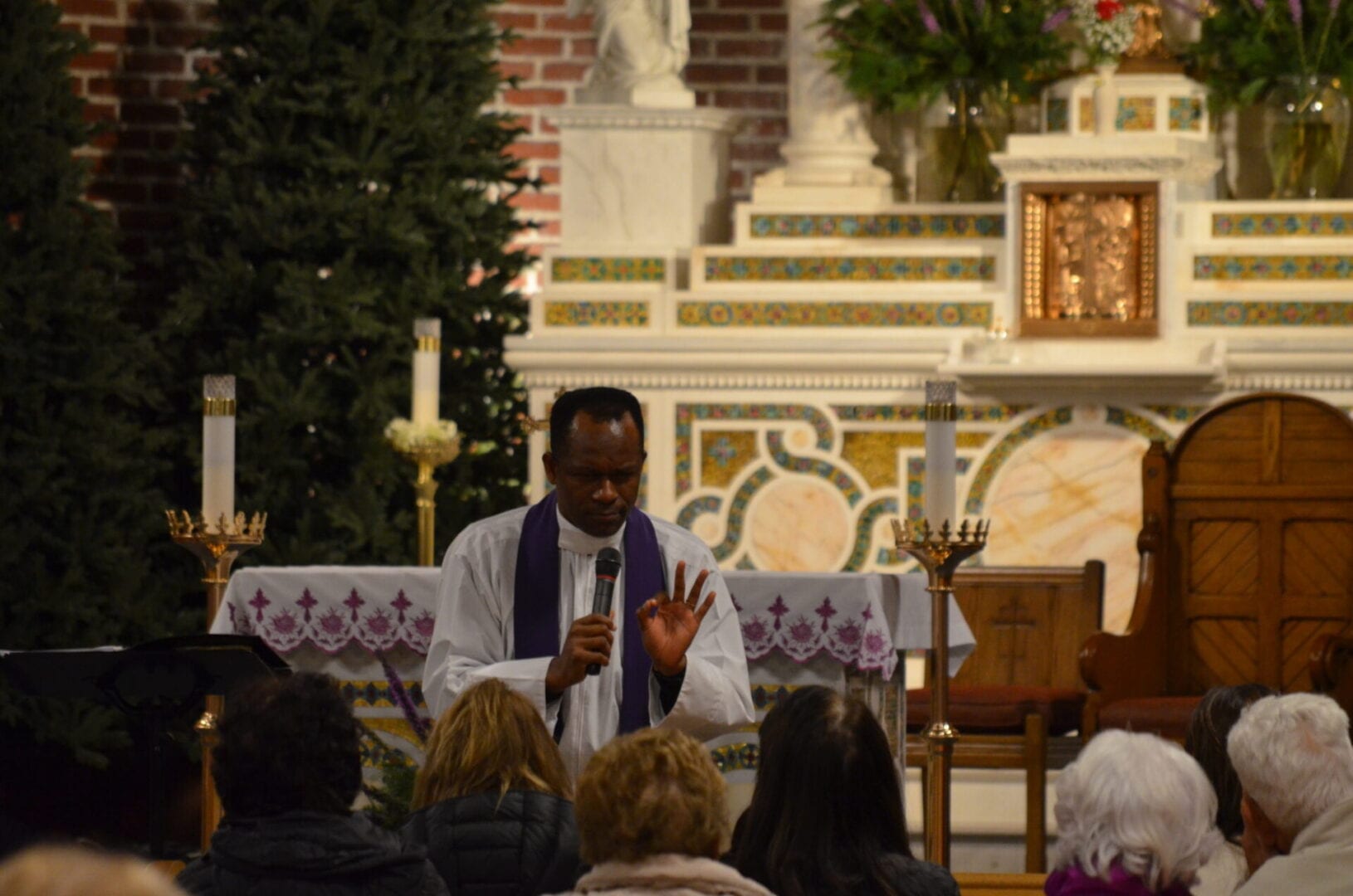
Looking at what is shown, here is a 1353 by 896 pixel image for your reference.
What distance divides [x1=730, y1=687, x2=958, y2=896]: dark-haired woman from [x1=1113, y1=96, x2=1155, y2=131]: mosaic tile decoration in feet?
16.1

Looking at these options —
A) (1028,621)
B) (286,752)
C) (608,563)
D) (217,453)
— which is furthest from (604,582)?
(1028,621)

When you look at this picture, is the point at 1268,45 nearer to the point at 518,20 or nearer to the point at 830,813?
the point at 518,20

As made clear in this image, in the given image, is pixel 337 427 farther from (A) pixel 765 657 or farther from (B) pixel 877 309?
(A) pixel 765 657

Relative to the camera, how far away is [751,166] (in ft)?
29.2

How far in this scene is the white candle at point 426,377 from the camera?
644cm

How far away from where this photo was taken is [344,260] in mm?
8039

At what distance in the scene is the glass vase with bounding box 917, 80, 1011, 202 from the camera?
26.3 feet

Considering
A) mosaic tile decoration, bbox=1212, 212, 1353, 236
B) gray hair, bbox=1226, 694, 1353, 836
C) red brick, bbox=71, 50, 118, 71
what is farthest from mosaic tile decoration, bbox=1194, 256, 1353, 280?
gray hair, bbox=1226, 694, 1353, 836

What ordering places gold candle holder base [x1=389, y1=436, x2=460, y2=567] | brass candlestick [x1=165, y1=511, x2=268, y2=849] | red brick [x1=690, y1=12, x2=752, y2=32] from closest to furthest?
brass candlestick [x1=165, y1=511, x2=268, y2=849] → gold candle holder base [x1=389, y1=436, x2=460, y2=567] → red brick [x1=690, y1=12, x2=752, y2=32]

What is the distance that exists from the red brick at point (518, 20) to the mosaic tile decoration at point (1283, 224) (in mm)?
2741

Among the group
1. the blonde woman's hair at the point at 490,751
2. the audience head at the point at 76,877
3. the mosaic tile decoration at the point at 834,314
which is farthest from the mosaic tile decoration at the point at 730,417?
the audience head at the point at 76,877

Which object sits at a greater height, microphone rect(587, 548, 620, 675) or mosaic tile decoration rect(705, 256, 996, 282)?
mosaic tile decoration rect(705, 256, 996, 282)

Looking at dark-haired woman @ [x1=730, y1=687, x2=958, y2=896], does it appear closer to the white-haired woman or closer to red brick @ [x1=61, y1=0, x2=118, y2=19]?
the white-haired woman

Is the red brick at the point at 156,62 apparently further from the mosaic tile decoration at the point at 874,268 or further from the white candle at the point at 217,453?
the white candle at the point at 217,453
